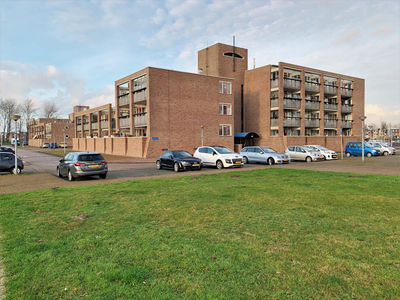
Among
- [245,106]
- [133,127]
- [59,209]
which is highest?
[245,106]

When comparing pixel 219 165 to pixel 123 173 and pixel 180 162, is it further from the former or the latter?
pixel 123 173

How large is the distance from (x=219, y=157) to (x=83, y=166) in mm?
9861

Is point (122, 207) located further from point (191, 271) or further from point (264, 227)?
point (191, 271)

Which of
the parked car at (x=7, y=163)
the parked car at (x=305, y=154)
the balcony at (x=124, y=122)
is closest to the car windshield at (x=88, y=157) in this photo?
the parked car at (x=7, y=163)

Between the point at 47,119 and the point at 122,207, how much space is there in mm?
121248

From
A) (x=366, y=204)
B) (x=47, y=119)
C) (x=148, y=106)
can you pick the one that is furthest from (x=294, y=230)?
(x=47, y=119)

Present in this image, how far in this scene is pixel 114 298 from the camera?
3336 millimetres

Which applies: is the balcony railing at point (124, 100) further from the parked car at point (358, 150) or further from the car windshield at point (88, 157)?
the parked car at point (358, 150)

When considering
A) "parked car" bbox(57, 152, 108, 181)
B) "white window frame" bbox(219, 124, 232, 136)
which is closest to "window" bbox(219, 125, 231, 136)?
"white window frame" bbox(219, 124, 232, 136)

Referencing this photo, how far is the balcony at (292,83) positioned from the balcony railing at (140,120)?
71.9 feet

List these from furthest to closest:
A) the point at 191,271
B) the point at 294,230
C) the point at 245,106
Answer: the point at 245,106
the point at 294,230
the point at 191,271

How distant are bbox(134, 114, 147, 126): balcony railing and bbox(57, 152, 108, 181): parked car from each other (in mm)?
20384

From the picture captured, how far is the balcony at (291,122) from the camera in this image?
45.0m

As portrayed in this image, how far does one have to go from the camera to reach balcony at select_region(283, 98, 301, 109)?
44906mm
